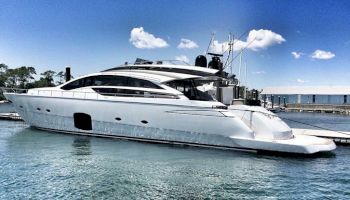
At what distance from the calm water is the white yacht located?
2.90 ft

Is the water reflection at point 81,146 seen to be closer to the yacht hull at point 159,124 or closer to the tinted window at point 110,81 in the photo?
the yacht hull at point 159,124

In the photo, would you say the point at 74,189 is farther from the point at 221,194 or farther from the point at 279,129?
the point at 279,129

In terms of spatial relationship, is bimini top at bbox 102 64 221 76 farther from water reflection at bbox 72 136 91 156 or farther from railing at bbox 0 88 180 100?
water reflection at bbox 72 136 91 156

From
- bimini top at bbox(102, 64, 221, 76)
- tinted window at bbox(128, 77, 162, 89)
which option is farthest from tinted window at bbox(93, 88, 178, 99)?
bimini top at bbox(102, 64, 221, 76)

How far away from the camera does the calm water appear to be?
11062 mm

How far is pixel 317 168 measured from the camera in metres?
15.5

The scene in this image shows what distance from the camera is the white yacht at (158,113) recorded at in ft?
61.9

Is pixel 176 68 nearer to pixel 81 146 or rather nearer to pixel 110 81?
pixel 110 81

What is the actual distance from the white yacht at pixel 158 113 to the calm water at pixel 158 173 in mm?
883

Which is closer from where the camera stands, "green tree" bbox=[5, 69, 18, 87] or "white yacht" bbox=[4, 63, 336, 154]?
"white yacht" bbox=[4, 63, 336, 154]

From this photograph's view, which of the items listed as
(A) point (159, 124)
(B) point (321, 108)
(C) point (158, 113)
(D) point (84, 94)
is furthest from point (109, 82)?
(B) point (321, 108)

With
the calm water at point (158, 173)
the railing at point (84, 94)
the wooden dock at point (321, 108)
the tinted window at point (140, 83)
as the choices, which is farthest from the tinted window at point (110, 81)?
the wooden dock at point (321, 108)

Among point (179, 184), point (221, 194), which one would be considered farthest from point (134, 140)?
point (221, 194)

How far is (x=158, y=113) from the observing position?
2072 centimetres
